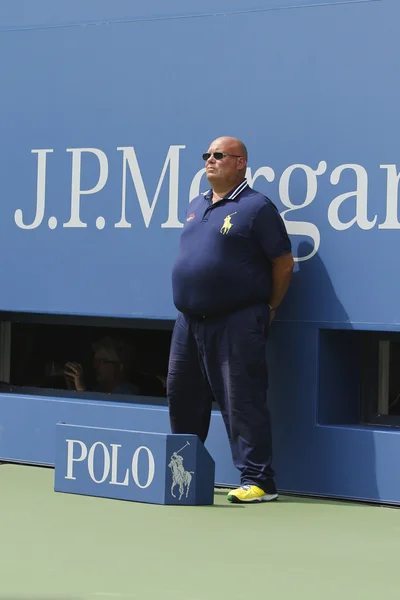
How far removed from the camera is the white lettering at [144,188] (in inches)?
271

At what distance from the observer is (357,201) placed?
639 cm

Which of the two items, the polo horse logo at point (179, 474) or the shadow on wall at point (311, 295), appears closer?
the polo horse logo at point (179, 474)

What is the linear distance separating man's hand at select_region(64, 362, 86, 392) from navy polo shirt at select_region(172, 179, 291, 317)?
1381mm

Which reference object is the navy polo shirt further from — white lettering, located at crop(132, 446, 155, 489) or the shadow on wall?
white lettering, located at crop(132, 446, 155, 489)

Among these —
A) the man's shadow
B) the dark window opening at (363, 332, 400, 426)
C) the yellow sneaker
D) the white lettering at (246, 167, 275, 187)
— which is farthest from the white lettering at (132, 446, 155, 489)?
the white lettering at (246, 167, 275, 187)

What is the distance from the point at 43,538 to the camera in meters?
5.14

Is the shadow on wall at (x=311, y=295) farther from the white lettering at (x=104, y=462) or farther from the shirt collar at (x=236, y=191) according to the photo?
the white lettering at (x=104, y=462)

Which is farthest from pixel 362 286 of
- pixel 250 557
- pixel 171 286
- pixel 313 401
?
pixel 250 557

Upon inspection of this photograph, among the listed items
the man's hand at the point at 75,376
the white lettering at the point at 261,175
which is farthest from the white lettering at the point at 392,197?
the man's hand at the point at 75,376

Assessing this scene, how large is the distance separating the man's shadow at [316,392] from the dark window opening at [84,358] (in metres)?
0.98

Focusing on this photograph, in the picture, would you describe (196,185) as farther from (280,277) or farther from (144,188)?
(280,277)

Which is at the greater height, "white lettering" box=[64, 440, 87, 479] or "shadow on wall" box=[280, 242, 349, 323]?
"shadow on wall" box=[280, 242, 349, 323]

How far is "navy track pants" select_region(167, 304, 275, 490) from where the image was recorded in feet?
20.5

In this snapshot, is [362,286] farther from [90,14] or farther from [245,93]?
[90,14]
